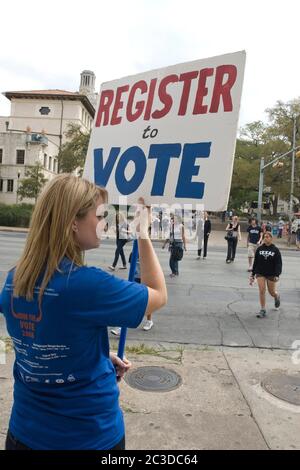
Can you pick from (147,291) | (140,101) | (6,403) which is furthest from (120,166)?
(6,403)

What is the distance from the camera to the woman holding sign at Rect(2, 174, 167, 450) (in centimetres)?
157

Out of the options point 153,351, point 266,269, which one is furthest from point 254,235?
point 153,351

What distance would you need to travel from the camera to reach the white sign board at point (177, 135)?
2387 millimetres

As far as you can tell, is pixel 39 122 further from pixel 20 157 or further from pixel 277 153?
pixel 277 153

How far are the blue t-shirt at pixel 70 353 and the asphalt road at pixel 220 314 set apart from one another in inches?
174

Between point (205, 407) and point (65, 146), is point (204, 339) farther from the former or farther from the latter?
point (65, 146)

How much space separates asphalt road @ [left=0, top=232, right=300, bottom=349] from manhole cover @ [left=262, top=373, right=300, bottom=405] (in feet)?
3.90

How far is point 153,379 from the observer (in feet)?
15.0

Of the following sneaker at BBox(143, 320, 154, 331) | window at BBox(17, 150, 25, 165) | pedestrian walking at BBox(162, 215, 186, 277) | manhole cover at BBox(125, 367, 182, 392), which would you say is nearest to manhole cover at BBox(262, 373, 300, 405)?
manhole cover at BBox(125, 367, 182, 392)

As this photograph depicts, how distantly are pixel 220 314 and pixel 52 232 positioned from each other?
651 centimetres

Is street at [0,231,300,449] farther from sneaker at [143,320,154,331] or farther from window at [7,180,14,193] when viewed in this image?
window at [7,180,14,193]

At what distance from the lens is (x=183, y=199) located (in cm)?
250

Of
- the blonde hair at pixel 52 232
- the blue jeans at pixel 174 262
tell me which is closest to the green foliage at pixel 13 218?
the blue jeans at pixel 174 262

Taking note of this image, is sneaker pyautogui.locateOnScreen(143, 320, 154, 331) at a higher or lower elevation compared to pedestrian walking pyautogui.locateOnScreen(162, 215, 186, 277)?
lower
